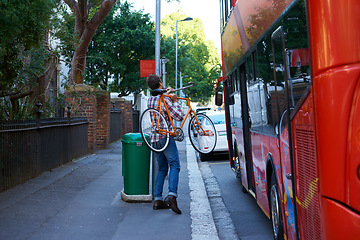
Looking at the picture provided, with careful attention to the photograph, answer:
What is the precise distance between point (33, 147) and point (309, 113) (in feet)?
26.4

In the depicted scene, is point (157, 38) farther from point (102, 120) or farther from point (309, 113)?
point (309, 113)

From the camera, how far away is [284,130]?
4.59m

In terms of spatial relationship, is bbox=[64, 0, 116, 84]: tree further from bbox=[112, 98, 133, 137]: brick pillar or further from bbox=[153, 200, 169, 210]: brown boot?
bbox=[153, 200, 169, 210]: brown boot

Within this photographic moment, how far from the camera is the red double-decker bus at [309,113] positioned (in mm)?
3105

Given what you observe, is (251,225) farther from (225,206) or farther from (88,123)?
(88,123)

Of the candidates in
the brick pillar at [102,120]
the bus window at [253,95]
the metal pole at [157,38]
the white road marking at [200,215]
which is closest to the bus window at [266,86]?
the bus window at [253,95]

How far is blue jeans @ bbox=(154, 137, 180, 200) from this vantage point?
24.3ft

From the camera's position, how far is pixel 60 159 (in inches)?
516

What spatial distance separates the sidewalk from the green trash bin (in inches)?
13.1

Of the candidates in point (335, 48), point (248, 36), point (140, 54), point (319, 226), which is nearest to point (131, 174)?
point (248, 36)

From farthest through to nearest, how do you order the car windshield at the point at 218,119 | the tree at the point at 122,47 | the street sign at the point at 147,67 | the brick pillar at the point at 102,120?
the tree at the point at 122,47, the brick pillar at the point at 102,120, the street sign at the point at 147,67, the car windshield at the point at 218,119

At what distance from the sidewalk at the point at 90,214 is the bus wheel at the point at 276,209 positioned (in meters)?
0.75

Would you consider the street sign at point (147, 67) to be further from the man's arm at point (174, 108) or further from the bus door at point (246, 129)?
the man's arm at point (174, 108)

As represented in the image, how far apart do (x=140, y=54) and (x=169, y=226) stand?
29614 millimetres
